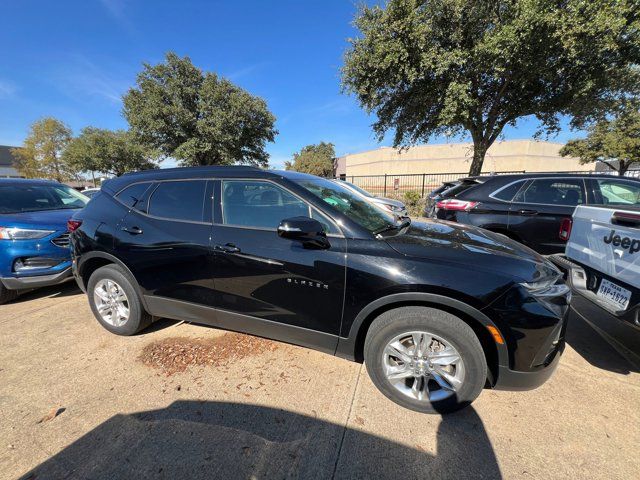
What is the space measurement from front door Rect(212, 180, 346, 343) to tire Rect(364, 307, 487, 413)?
0.38 m

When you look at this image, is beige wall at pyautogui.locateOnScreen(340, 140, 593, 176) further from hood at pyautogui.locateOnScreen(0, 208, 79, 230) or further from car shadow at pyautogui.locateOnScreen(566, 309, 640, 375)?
hood at pyautogui.locateOnScreen(0, 208, 79, 230)

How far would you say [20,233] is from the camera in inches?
150

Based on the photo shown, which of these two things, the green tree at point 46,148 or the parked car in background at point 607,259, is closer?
the parked car in background at point 607,259

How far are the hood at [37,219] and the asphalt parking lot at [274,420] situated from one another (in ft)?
5.47

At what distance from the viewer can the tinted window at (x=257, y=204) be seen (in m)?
2.48

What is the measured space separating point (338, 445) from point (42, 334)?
3.47 metres

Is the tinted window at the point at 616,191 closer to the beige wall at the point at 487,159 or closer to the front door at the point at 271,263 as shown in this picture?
the front door at the point at 271,263

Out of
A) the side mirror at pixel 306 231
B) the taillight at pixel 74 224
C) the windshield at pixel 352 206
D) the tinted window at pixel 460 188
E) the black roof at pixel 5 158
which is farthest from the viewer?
the black roof at pixel 5 158

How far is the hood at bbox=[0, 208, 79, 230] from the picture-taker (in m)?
3.81

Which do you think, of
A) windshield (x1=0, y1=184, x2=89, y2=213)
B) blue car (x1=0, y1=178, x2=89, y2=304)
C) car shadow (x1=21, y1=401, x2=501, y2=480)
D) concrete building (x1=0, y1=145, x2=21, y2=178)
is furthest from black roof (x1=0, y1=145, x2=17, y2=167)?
car shadow (x1=21, y1=401, x2=501, y2=480)

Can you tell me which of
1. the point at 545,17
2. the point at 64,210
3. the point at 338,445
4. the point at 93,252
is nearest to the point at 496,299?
the point at 338,445

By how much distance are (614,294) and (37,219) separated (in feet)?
21.3

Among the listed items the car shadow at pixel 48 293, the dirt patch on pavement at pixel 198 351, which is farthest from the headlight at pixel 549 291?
the car shadow at pixel 48 293

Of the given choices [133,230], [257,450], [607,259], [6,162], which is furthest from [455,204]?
[6,162]
